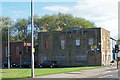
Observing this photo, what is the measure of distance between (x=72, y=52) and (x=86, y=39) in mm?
4246

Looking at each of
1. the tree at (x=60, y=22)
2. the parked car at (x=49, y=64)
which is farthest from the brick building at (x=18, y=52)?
the tree at (x=60, y=22)

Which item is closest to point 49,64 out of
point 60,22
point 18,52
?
point 18,52

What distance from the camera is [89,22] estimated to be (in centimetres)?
10812

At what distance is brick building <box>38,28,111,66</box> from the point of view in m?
73.9

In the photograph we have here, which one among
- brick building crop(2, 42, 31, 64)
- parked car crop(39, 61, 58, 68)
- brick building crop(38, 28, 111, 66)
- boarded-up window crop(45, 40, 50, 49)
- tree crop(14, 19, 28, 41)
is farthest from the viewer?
tree crop(14, 19, 28, 41)

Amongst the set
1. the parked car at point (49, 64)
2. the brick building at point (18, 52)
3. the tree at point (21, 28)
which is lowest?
the parked car at point (49, 64)

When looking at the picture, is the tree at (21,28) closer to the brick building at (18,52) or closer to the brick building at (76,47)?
the brick building at (18,52)

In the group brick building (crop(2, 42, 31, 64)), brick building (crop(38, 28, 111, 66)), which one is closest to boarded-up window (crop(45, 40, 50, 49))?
brick building (crop(38, 28, 111, 66))

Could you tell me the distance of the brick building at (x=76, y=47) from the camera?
73.9m

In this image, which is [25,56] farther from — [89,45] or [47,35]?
[89,45]

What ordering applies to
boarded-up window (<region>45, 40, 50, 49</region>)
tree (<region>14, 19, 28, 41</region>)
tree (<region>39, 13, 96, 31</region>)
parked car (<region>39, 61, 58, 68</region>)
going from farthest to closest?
tree (<region>14, 19, 28, 41</region>)
tree (<region>39, 13, 96, 31</region>)
boarded-up window (<region>45, 40, 50, 49</region>)
parked car (<region>39, 61, 58, 68</region>)

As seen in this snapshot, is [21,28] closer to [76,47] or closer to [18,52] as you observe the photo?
[18,52]

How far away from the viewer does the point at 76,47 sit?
76188 mm

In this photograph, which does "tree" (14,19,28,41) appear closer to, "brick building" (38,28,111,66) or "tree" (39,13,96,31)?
"tree" (39,13,96,31)
